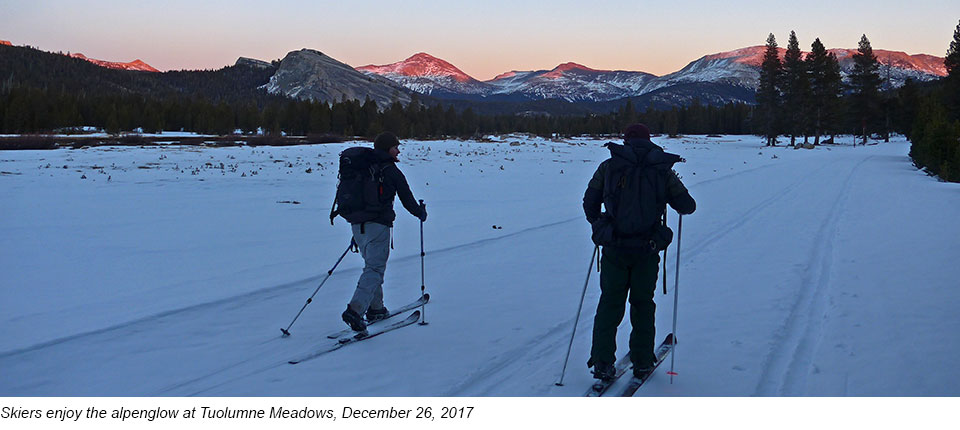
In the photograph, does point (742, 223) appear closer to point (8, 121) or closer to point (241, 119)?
point (8, 121)

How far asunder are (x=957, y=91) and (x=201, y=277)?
55616 mm

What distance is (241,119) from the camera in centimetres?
10719

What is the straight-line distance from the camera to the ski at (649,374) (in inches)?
187

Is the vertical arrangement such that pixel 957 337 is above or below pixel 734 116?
below

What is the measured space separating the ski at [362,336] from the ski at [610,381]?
2360mm

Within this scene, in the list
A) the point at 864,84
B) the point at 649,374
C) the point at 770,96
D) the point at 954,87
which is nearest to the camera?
the point at 649,374

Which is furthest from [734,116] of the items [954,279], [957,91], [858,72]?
[954,279]

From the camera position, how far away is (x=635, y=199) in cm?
462

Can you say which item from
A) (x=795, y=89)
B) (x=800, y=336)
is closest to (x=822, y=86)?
(x=795, y=89)

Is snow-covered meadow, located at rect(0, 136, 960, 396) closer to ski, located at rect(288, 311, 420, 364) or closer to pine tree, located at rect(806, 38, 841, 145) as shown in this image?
ski, located at rect(288, 311, 420, 364)

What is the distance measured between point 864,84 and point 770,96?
1312 centimetres

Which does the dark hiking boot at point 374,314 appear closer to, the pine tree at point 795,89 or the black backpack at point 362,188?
the black backpack at point 362,188

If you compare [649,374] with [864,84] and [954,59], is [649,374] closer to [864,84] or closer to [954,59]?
[954,59]
